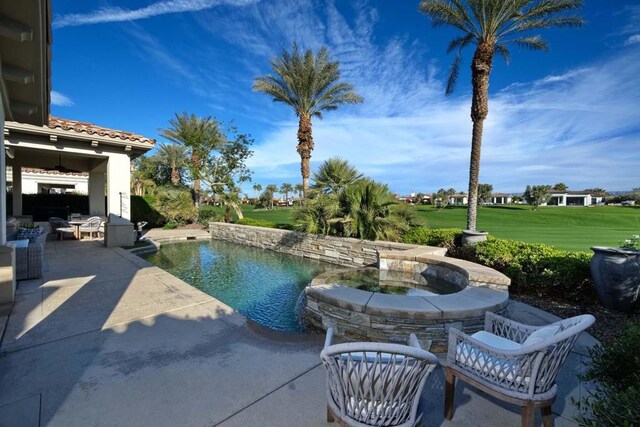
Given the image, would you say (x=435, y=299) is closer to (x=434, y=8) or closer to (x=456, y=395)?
(x=456, y=395)

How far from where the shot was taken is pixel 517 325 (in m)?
2.55

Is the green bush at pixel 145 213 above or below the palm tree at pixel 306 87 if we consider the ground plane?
below

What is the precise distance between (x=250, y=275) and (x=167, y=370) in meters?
4.74

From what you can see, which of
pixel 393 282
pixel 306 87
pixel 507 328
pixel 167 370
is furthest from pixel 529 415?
Result: pixel 306 87

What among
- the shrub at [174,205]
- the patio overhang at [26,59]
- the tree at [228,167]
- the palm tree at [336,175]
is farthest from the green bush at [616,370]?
the shrub at [174,205]

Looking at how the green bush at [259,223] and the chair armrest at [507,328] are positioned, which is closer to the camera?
the chair armrest at [507,328]

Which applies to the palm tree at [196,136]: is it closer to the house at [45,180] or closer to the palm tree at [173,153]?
the palm tree at [173,153]

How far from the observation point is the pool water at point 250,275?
16.5 ft

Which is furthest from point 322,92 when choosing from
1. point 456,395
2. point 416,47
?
point 456,395

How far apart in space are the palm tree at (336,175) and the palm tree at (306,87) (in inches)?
193

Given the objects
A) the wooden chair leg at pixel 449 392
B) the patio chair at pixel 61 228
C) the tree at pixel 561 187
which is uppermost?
the tree at pixel 561 187

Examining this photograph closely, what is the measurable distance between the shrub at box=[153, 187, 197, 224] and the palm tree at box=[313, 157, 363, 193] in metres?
11.4

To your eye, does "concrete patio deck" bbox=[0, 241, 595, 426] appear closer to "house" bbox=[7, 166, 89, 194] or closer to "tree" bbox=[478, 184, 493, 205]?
"house" bbox=[7, 166, 89, 194]

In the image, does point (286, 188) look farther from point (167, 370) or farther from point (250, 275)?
point (167, 370)
